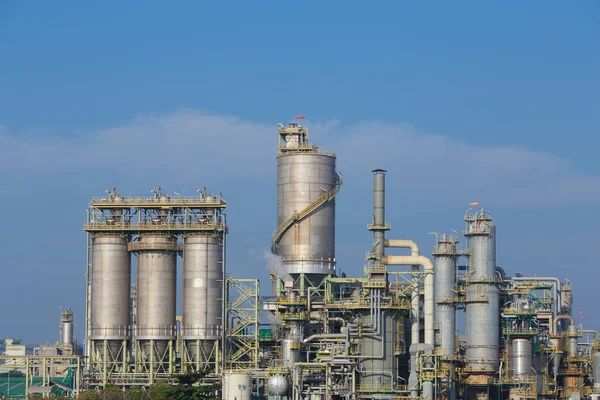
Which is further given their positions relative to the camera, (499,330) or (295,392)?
(499,330)

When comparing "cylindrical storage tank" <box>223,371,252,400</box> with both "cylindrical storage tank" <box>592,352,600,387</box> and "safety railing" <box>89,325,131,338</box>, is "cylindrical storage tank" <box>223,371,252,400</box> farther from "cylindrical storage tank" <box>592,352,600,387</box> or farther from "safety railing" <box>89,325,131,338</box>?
"cylindrical storage tank" <box>592,352,600,387</box>

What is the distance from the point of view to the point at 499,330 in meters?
112

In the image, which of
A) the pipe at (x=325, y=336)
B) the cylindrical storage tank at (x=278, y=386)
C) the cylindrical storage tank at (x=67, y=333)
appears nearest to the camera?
the cylindrical storage tank at (x=278, y=386)

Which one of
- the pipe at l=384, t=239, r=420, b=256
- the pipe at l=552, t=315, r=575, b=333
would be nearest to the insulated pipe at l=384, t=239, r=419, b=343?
the pipe at l=384, t=239, r=420, b=256

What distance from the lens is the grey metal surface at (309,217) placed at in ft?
368

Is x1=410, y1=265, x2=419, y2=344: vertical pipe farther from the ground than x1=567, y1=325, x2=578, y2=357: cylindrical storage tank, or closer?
farther from the ground

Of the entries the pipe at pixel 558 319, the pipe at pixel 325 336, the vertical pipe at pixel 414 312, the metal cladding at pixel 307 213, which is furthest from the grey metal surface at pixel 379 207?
the pipe at pixel 558 319

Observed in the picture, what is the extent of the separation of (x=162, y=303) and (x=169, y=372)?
6690 millimetres

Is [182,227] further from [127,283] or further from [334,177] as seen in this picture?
[334,177]

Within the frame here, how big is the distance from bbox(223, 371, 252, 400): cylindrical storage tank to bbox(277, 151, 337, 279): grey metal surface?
14990 mm

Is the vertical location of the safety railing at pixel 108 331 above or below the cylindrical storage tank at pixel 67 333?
above

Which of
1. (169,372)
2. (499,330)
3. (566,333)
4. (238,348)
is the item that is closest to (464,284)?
(499,330)

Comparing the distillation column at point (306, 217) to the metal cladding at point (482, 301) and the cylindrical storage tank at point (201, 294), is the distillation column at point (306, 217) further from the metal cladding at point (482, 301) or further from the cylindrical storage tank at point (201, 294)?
the metal cladding at point (482, 301)

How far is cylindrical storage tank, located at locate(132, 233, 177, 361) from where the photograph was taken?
10994 centimetres
